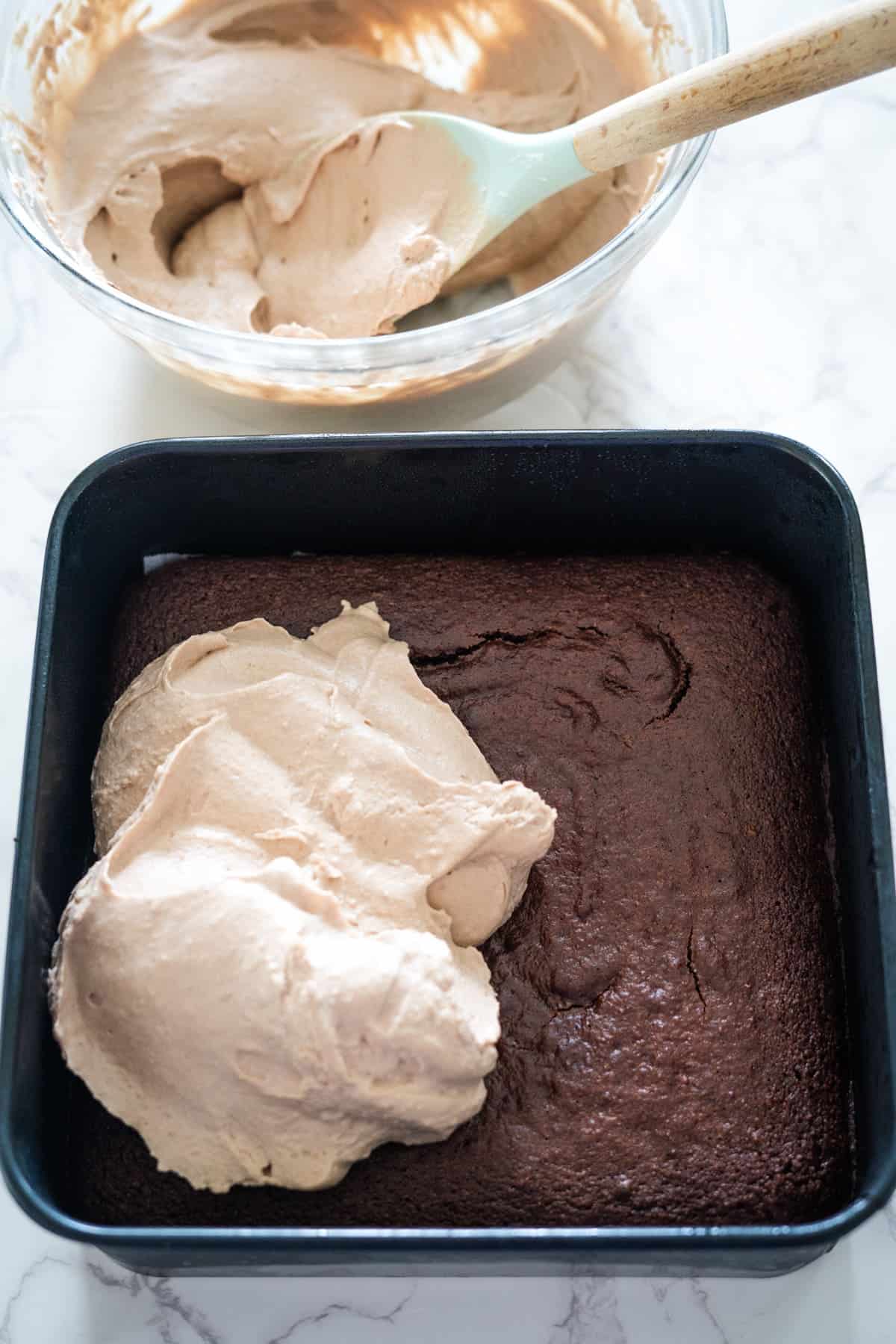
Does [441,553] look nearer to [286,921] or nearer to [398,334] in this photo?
[398,334]

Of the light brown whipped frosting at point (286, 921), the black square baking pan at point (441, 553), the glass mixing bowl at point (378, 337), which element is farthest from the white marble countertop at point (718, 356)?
the light brown whipped frosting at point (286, 921)

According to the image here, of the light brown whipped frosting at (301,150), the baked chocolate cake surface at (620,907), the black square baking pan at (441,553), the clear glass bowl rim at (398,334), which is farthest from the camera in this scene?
the light brown whipped frosting at (301,150)

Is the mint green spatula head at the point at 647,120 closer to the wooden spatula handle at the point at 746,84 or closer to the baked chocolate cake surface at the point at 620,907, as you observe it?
the wooden spatula handle at the point at 746,84

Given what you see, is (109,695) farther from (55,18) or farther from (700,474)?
(55,18)

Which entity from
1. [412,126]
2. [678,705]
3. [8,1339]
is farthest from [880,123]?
[8,1339]

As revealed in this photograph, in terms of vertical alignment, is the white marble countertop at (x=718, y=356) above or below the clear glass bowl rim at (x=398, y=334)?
below

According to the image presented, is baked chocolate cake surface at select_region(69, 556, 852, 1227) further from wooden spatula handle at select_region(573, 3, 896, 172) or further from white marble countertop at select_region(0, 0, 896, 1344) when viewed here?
wooden spatula handle at select_region(573, 3, 896, 172)


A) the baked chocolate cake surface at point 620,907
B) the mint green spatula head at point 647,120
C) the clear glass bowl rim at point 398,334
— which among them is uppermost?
the mint green spatula head at point 647,120
